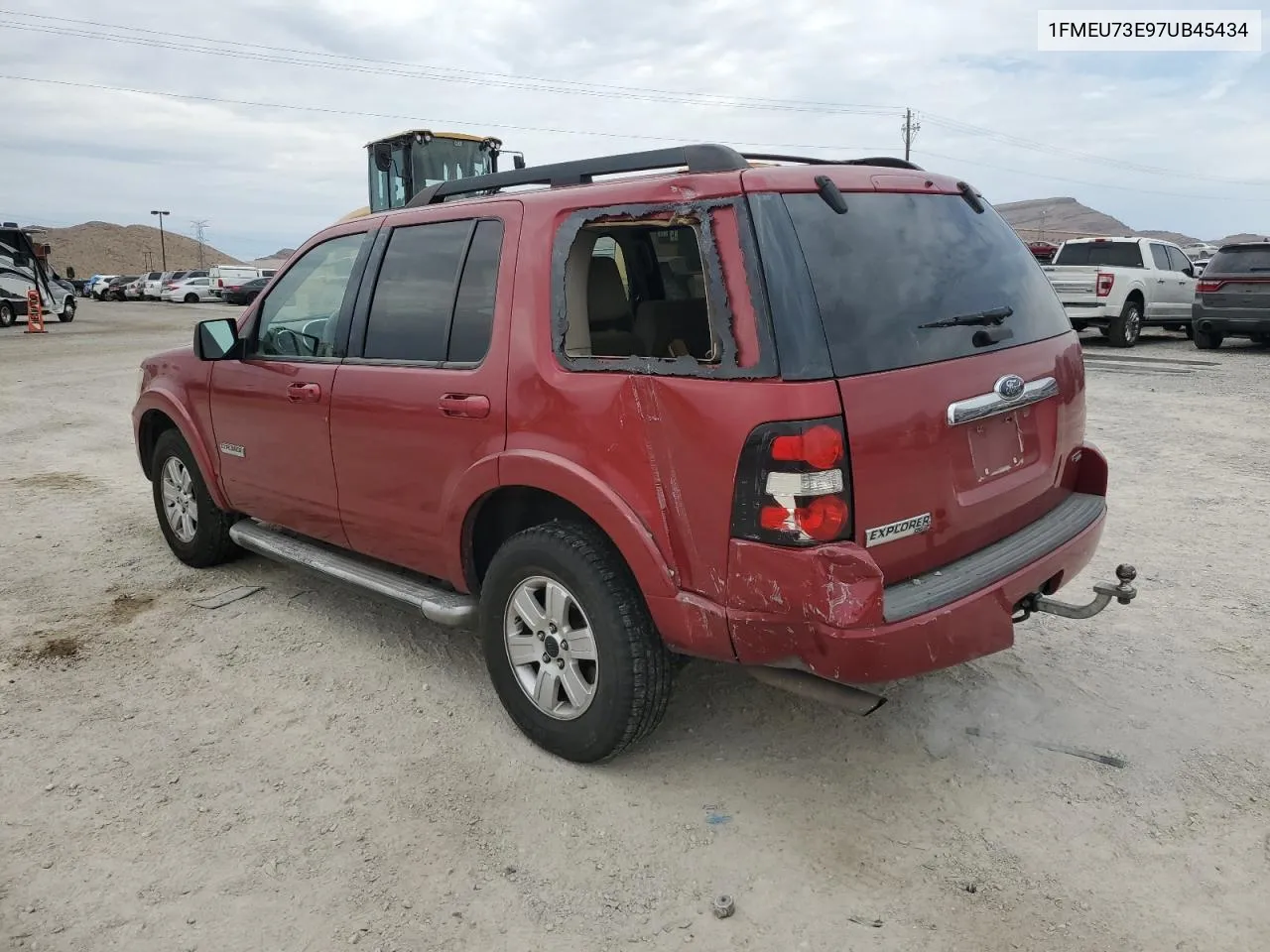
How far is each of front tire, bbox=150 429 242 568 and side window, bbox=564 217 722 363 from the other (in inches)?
110

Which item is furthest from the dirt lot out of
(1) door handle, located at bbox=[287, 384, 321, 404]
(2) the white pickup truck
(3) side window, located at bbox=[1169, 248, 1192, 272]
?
(3) side window, located at bbox=[1169, 248, 1192, 272]

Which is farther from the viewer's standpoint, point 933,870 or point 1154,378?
point 1154,378

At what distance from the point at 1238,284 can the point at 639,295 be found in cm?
1477

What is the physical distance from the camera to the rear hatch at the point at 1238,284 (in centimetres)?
1473

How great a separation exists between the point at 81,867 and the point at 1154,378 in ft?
42.2

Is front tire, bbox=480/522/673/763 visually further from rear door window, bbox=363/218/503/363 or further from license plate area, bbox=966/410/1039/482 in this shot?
license plate area, bbox=966/410/1039/482

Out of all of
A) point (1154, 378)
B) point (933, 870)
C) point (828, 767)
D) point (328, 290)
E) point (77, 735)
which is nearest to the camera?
point (933, 870)

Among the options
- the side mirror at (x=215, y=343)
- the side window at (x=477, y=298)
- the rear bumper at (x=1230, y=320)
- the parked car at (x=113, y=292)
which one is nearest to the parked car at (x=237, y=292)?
the parked car at (x=113, y=292)

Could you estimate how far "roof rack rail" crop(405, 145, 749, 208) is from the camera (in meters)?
2.96

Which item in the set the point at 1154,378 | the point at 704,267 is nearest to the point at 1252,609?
the point at 704,267

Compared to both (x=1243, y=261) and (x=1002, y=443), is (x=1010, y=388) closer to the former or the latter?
(x=1002, y=443)

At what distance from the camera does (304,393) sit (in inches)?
165

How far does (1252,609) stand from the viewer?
448 centimetres

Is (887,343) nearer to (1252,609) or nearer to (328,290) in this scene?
(328,290)
